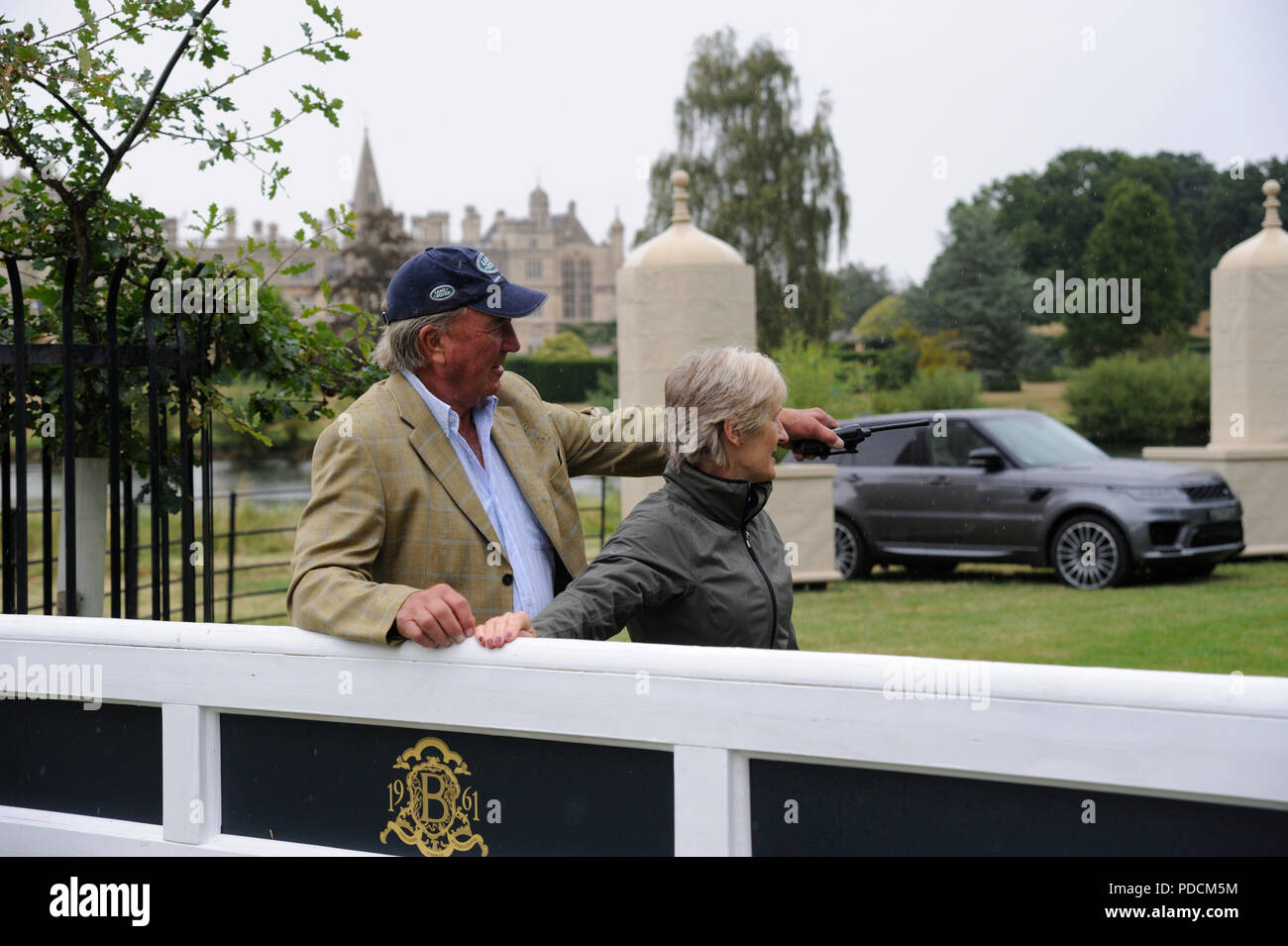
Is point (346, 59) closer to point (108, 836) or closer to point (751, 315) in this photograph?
point (108, 836)

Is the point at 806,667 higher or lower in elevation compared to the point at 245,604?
higher

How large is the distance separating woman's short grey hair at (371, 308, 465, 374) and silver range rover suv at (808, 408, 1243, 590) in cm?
895

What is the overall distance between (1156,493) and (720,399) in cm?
1004

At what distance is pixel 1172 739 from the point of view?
177cm

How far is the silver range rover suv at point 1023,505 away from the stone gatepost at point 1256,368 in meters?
1.48

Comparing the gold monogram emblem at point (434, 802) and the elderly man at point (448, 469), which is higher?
the elderly man at point (448, 469)

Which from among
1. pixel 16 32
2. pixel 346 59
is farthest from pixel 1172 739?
pixel 16 32

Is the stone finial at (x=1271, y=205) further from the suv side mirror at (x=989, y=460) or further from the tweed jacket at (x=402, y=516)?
the tweed jacket at (x=402, y=516)

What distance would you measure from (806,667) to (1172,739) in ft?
1.67

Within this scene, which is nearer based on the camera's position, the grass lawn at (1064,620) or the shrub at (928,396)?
the grass lawn at (1064,620)

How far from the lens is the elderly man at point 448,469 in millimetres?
2686

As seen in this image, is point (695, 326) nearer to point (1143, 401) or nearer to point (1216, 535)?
point (1216, 535)

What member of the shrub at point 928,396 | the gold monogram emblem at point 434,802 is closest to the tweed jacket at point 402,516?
the gold monogram emblem at point 434,802
